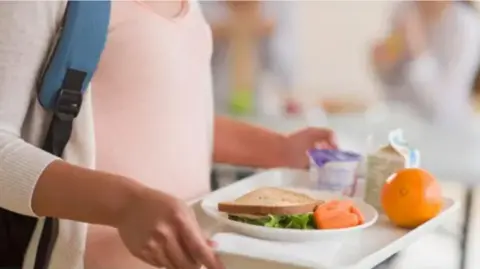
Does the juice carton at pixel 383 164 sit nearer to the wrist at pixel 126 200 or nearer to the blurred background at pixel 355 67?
the wrist at pixel 126 200

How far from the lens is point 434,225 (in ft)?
3.12

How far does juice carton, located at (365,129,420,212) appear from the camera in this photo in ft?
3.38

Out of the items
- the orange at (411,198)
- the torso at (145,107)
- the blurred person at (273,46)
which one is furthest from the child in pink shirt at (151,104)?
the blurred person at (273,46)

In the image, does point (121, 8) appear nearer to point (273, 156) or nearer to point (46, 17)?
point (46, 17)

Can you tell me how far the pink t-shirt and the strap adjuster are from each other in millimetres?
66

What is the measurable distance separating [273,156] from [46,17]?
493 mm

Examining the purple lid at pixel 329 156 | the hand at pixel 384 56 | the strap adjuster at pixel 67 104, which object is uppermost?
the hand at pixel 384 56

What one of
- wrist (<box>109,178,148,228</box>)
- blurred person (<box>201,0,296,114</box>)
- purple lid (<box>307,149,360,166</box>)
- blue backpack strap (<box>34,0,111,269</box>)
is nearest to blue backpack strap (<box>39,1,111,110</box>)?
blue backpack strap (<box>34,0,111,269</box>)

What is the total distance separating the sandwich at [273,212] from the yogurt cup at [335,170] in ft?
0.57

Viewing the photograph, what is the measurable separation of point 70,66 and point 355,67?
0.86 m

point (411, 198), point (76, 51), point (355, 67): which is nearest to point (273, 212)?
point (411, 198)

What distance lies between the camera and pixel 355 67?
164 centimetres

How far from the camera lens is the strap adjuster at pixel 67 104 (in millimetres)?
875

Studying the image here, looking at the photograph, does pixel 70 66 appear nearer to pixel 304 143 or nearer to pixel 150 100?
pixel 150 100
